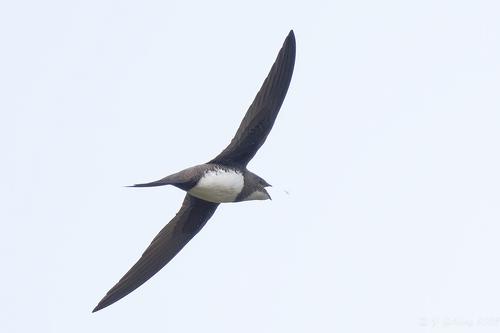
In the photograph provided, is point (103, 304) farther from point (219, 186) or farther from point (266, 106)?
point (266, 106)

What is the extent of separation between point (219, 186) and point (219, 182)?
0.05m

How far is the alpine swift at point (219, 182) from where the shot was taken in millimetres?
13102

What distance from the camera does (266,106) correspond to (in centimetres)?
1316

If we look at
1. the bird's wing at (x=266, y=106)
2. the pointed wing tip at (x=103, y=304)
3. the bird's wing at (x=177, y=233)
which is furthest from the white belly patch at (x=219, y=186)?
the pointed wing tip at (x=103, y=304)

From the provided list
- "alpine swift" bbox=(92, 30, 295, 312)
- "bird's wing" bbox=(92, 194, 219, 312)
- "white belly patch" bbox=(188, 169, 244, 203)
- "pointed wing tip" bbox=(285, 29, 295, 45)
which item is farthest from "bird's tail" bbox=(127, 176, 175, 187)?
"pointed wing tip" bbox=(285, 29, 295, 45)

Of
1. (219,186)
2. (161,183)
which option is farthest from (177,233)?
(161,183)

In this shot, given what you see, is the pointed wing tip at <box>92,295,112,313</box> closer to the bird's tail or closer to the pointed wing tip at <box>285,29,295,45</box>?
the bird's tail

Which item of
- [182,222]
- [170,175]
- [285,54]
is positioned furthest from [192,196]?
[285,54]

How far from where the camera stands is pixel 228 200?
13.9 metres

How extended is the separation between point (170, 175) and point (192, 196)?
1.42 meters

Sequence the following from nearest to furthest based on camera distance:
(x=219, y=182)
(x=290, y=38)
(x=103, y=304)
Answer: (x=290, y=38), (x=219, y=182), (x=103, y=304)

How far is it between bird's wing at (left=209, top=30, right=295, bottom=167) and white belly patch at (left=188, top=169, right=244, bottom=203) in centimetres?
20

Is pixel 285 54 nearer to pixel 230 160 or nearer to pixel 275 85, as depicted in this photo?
pixel 275 85

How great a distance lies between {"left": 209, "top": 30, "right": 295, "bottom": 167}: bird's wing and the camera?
13.0 m
